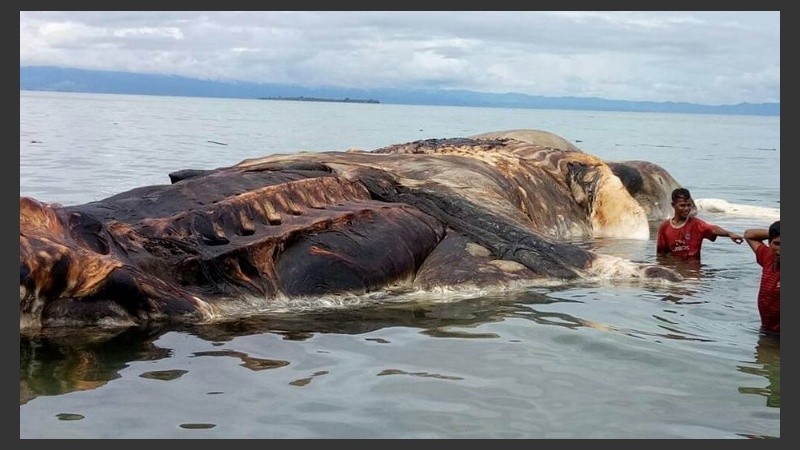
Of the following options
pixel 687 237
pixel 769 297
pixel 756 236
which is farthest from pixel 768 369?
pixel 687 237

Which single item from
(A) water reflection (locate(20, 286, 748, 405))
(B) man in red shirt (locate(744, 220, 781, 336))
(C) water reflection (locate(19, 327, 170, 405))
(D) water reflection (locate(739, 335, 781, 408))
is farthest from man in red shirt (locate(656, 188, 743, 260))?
(C) water reflection (locate(19, 327, 170, 405))

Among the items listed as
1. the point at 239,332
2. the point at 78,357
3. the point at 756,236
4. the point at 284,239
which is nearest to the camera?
the point at 78,357

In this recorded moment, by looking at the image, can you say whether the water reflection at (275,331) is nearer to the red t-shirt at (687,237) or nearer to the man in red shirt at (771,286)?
the man in red shirt at (771,286)

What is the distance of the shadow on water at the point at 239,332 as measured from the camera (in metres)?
5.40

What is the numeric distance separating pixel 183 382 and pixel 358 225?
2.93 m

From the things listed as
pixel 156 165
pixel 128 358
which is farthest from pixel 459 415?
pixel 156 165

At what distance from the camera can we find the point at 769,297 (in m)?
6.91

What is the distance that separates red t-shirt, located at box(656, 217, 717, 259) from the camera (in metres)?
10.5

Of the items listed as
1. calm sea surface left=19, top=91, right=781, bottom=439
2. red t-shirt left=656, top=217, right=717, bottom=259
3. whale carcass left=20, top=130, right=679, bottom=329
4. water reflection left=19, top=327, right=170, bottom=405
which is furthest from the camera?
red t-shirt left=656, top=217, right=717, bottom=259

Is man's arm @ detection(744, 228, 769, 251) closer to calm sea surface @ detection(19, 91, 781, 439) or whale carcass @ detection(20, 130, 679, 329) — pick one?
calm sea surface @ detection(19, 91, 781, 439)

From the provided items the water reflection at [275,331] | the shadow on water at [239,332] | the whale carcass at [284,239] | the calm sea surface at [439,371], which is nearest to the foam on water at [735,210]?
the whale carcass at [284,239]

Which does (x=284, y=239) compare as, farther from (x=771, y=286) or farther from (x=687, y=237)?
(x=687, y=237)

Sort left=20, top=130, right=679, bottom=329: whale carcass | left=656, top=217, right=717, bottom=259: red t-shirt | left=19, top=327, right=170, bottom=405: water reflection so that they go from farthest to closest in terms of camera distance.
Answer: left=656, top=217, right=717, bottom=259: red t-shirt → left=20, top=130, right=679, bottom=329: whale carcass → left=19, top=327, right=170, bottom=405: water reflection

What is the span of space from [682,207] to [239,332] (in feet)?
19.3
